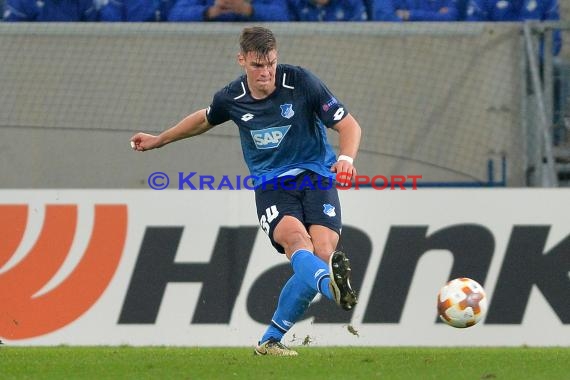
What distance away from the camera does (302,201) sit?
7305mm

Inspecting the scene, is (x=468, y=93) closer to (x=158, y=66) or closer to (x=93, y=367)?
(x=158, y=66)

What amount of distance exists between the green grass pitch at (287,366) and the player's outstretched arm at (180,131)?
4.60 feet

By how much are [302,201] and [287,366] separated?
1187mm

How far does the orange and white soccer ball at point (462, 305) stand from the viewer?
23.8 ft

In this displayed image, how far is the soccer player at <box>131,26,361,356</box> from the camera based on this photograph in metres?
7.07

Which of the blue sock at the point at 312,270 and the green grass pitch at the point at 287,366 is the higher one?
the blue sock at the point at 312,270

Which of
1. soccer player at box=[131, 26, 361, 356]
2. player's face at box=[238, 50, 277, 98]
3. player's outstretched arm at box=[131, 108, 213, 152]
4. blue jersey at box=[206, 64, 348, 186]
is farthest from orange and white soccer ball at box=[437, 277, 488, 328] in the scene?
player's outstretched arm at box=[131, 108, 213, 152]

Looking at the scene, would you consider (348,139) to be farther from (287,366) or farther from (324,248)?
(287,366)

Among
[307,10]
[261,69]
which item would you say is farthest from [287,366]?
[307,10]

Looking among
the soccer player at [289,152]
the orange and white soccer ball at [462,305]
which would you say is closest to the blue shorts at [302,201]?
the soccer player at [289,152]

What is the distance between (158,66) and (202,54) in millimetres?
437

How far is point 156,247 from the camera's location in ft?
33.8

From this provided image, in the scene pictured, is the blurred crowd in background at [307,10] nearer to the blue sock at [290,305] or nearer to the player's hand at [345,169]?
the blue sock at [290,305]

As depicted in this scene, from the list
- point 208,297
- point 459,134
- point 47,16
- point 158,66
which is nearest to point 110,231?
point 208,297
